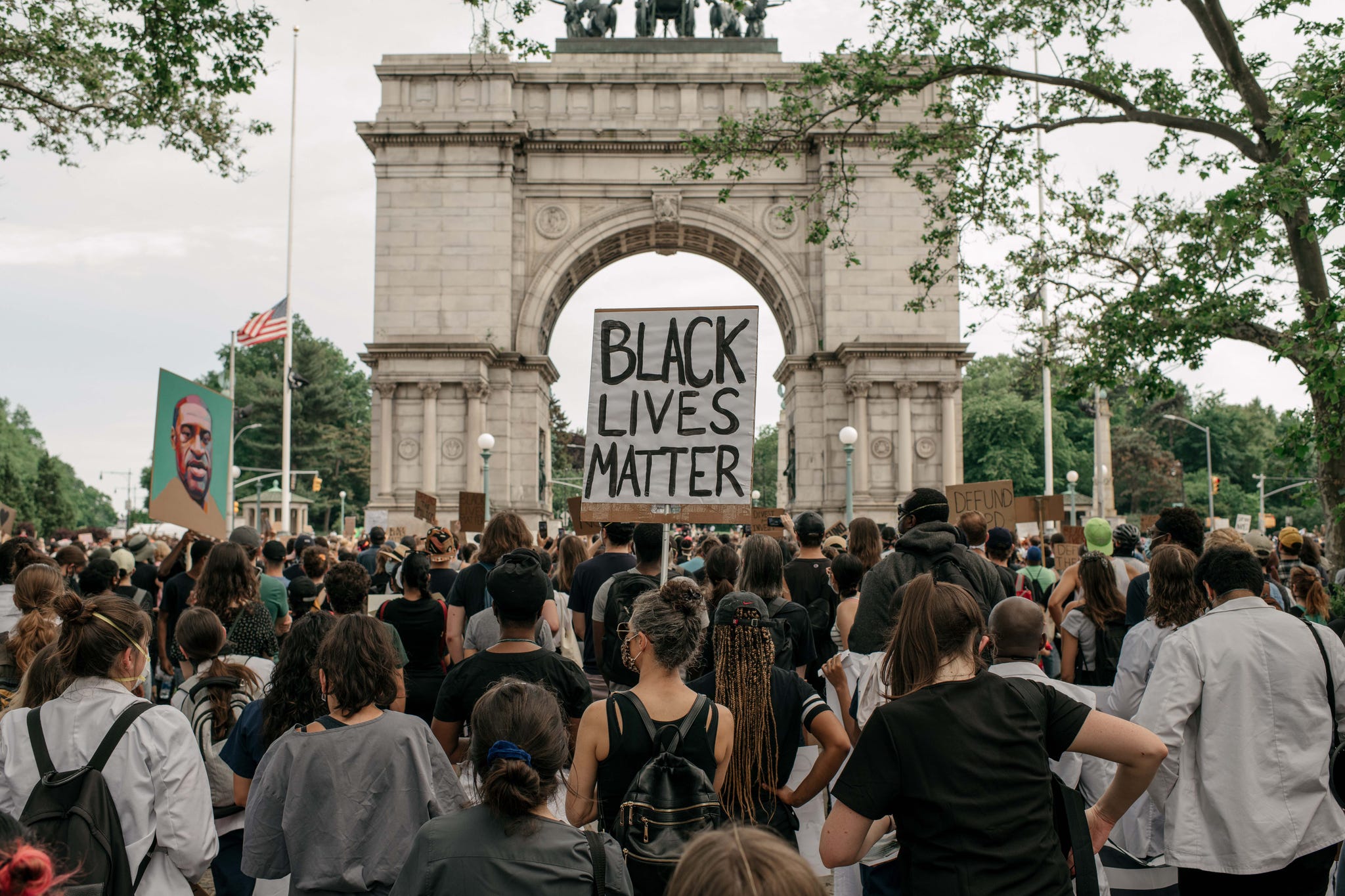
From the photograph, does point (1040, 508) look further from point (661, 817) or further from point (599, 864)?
point (599, 864)

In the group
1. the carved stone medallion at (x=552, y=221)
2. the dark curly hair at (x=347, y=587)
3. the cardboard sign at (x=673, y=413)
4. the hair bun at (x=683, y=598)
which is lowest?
the dark curly hair at (x=347, y=587)

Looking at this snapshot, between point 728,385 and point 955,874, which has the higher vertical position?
point 728,385

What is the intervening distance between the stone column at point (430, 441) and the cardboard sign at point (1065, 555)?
75.3ft

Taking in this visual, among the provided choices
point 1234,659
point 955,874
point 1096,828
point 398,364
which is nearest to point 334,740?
point 955,874

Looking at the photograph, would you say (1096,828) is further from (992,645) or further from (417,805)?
(417,805)

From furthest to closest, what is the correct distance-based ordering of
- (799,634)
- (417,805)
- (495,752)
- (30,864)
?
(799,634) → (417,805) → (495,752) → (30,864)

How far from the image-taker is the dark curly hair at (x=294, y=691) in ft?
15.2

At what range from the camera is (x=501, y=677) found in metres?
4.88

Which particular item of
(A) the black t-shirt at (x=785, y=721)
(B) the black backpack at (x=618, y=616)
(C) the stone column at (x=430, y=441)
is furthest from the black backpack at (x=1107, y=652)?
(C) the stone column at (x=430, y=441)

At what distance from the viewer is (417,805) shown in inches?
160

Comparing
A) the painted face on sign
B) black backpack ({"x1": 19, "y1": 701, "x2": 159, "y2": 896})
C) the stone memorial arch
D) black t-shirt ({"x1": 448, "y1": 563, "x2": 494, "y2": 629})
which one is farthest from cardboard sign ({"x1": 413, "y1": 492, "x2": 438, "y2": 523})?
black backpack ({"x1": 19, "y1": 701, "x2": 159, "y2": 896})

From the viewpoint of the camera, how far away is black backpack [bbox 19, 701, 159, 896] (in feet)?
11.8

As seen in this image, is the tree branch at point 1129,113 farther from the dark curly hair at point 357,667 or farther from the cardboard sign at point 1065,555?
the dark curly hair at point 357,667

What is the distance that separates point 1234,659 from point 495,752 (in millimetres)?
3178
